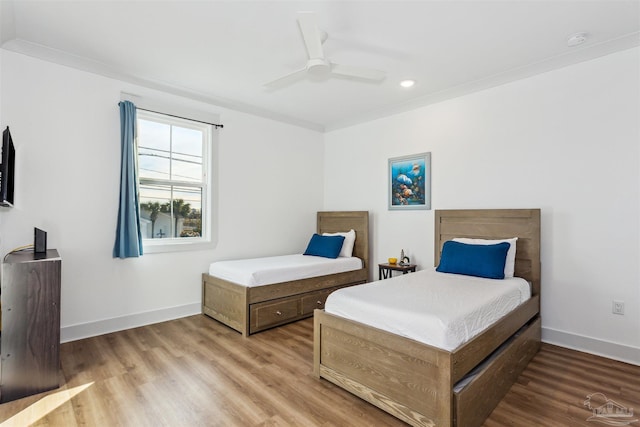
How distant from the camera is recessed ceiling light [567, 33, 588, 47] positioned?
2.50 metres

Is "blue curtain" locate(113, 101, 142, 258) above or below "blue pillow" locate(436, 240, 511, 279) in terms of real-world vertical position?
above

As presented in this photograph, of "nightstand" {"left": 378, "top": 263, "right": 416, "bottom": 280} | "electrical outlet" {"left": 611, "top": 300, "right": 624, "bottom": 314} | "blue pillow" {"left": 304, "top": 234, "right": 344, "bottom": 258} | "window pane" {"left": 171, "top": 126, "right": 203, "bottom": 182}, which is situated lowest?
"electrical outlet" {"left": 611, "top": 300, "right": 624, "bottom": 314}

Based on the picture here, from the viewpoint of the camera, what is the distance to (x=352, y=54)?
2.83 metres

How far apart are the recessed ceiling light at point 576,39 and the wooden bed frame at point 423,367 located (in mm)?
2130

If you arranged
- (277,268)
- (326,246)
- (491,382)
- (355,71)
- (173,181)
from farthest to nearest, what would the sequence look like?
(326,246), (173,181), (277,268), (355,71), (491,382)

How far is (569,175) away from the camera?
2.91 m

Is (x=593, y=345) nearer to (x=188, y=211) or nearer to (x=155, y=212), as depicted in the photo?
(x=188, y=211)

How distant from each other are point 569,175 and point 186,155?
3.95 meters

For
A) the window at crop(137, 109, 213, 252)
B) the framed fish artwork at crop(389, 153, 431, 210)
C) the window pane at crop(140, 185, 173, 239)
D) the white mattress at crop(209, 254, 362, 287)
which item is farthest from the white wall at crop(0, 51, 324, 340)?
the framed fish artwork at crop(389, 153, 431, 210)

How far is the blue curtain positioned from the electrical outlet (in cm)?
430

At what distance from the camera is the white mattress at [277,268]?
10.7ft

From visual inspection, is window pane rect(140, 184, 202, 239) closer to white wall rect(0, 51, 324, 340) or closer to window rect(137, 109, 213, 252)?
window rect(137, 109, 213, 252)

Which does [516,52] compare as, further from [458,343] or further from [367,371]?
[367,371]

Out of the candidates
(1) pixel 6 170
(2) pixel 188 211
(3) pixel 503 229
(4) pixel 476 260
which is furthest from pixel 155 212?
(3) pixel 503 229
